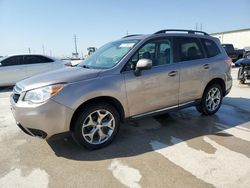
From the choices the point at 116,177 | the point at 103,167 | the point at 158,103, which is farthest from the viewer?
the point at 158,103

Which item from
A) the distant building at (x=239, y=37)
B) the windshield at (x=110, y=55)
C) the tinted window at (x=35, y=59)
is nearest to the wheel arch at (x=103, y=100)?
the windshield at (x=110, y=55)

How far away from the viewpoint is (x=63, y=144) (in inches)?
165

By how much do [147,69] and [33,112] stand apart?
1.92 meters

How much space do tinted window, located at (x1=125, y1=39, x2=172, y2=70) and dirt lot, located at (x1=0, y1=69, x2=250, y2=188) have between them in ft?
4.34

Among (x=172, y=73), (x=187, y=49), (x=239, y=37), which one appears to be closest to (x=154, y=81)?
(x=172, y=73)

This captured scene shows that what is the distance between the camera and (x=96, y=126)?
3.92 meters

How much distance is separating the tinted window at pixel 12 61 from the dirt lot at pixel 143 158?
20.2ft

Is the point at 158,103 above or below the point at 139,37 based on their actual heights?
below

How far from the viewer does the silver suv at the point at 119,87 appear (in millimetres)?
3541

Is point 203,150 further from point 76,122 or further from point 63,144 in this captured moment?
point 63,144

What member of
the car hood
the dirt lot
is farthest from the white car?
the car hood

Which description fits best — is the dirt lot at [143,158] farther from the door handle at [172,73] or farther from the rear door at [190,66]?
the door handle at [172,73]

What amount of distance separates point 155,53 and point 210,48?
1.66 meters

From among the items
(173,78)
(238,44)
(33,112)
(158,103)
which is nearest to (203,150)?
(158,103)
